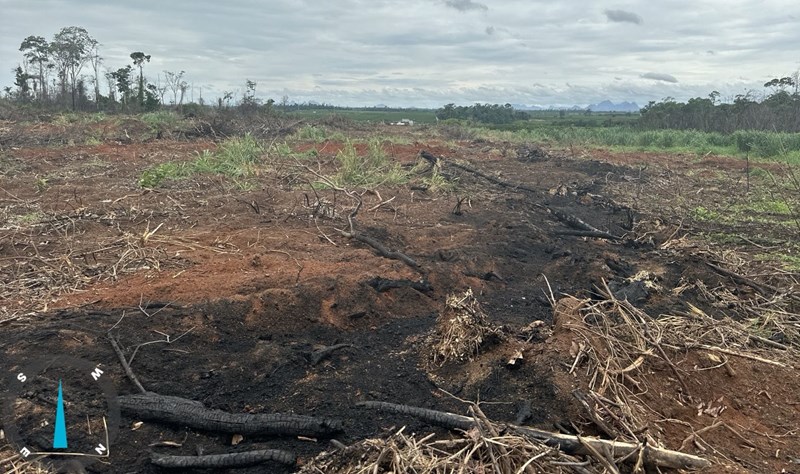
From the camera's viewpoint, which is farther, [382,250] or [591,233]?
[591,233]

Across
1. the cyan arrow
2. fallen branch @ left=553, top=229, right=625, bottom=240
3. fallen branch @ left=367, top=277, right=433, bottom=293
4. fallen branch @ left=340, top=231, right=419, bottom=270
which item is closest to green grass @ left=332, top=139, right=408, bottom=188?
fallen branch @ left=340, top=231, right=419, bottom=270

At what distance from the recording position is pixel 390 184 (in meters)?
11.0

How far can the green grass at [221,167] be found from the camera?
391 inches

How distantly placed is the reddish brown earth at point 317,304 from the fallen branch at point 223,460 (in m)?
0.05

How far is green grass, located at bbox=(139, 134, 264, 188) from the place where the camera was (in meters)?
9.92

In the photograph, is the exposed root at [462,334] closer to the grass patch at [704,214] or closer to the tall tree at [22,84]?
the grass patch at [704,214]

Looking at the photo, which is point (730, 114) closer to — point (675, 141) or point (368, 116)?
point (675, 141)

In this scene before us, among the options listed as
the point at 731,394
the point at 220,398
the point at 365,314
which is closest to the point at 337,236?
the point at 365,314

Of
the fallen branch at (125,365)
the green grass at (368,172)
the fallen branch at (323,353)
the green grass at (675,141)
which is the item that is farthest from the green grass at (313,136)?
the fallen branch at (125,365)

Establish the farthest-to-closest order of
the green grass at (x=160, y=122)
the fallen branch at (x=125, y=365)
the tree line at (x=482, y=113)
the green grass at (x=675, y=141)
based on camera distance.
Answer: the tree line at (x=482, y=113) < the green grass at (x=160, y=122) < the green grass at (x=675, y=141) < the fallen branch at (x=125, y=365)

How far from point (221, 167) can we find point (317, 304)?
741cm

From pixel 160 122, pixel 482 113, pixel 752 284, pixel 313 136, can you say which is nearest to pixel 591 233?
pixel 752 284

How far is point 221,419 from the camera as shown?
3.14 meters

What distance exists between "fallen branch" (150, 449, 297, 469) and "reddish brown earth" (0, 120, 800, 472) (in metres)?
0.05
